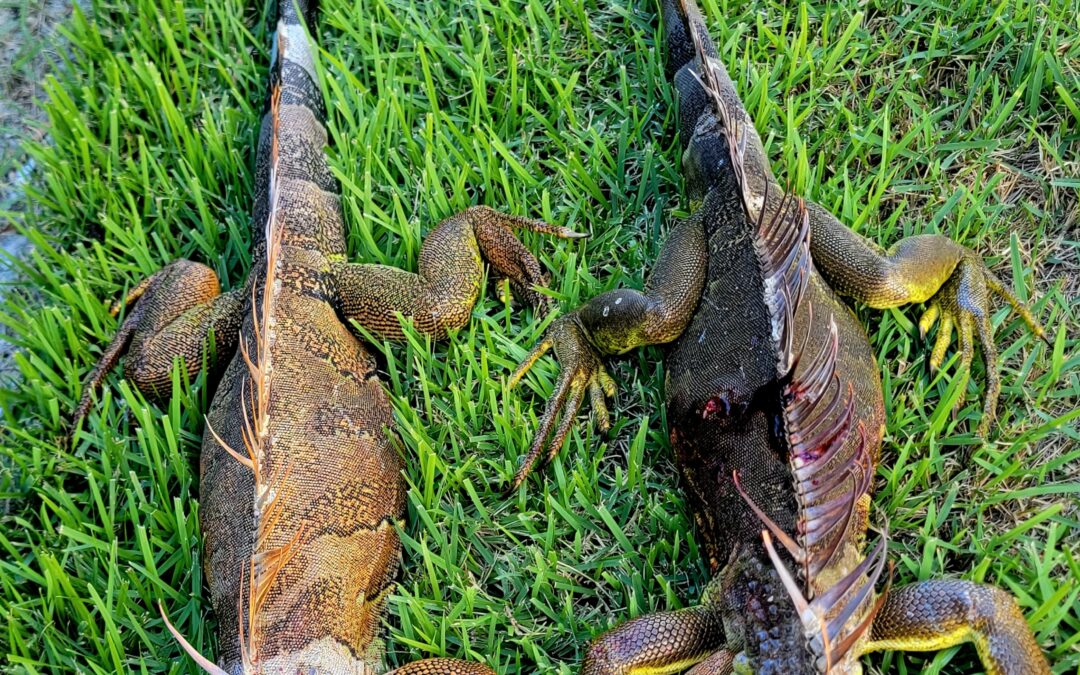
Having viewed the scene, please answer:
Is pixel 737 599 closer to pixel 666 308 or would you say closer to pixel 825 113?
pixel 666 308

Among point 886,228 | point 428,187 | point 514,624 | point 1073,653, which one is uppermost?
point 428,187

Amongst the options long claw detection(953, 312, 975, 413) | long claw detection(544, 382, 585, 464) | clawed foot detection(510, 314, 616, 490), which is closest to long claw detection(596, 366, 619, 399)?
clawed foot detection(510, 314, 616, 490)

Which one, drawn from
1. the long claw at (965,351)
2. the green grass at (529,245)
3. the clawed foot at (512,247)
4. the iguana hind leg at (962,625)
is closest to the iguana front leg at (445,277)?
the clawed foot at (512,247)

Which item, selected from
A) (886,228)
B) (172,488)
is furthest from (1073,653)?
(172,488)

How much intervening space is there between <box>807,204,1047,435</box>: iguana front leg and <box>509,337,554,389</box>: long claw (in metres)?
1.20

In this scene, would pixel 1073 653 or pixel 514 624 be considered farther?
pixel 514 624

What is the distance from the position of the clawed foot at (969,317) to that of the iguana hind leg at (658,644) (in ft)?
4.52

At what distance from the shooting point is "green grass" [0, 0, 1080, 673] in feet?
12.3

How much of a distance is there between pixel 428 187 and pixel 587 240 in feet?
2.72

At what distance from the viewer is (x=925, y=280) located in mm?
3996

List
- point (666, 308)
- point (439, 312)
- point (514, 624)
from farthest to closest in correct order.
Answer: point (439, 312), point (666, 308), point (514, 624)

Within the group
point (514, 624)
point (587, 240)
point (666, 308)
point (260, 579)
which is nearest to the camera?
point (260, 579)

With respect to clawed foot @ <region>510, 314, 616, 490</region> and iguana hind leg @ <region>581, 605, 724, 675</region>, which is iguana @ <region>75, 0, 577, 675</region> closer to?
clawed foot @ <region>510, 314, 616, 490</region>

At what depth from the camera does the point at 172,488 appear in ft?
13.9
